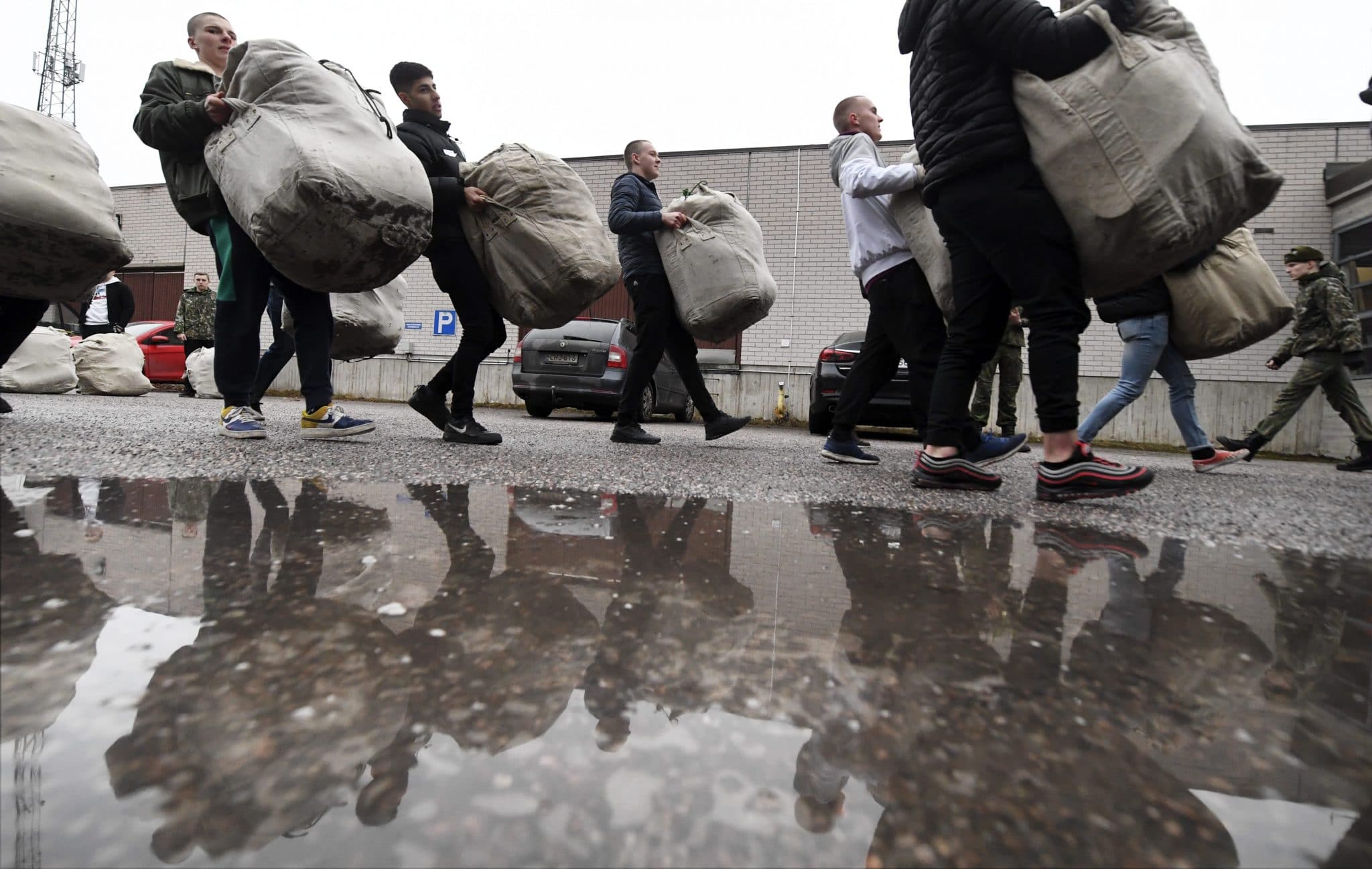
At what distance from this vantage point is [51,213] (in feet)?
10.1

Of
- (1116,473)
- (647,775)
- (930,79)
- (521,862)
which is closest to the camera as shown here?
(521,862)

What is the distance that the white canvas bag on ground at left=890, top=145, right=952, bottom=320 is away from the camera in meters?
3.29

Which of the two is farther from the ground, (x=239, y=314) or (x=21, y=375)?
(x=239, y=314)

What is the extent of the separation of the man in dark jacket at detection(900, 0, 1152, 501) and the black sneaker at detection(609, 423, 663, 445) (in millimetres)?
2374

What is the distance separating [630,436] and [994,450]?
2.11 m

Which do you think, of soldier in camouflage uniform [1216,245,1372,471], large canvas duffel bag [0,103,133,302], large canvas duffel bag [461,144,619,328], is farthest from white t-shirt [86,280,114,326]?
soldier in camouflage uniform [1216,245,1372,471]

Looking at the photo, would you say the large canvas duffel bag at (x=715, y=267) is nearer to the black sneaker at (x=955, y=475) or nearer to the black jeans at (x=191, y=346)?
the black sneaker at (x=955, y=475)

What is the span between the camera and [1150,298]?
413 centimetres

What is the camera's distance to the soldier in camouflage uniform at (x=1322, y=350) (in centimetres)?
603

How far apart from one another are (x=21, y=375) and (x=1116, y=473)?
951cm

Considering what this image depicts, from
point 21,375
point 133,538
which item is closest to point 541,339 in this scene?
point 21,375

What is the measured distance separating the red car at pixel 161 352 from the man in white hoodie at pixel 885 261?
11149mm

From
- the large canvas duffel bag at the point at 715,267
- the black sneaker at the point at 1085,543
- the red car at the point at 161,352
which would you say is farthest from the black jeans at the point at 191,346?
the black sneaker at the point at 1085,543

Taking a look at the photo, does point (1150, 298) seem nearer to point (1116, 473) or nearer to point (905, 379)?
point (1116, 473)
